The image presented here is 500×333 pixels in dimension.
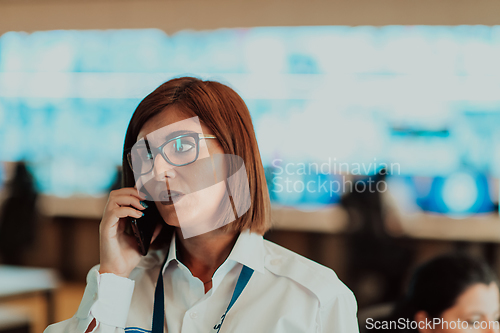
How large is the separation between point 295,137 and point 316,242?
0.53 m

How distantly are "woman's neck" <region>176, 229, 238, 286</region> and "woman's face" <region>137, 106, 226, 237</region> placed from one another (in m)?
0.06

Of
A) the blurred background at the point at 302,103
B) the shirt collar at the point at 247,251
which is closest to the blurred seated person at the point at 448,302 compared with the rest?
the blurred background at the point at 302,103

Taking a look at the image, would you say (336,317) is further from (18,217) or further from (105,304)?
(18,217)

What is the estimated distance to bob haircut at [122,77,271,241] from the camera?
0.94 meters

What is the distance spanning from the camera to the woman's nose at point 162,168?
0.93m

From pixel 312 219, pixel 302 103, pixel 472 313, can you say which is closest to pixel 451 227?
pixel 472 313

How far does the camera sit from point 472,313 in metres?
1.48

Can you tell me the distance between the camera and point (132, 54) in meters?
1.64

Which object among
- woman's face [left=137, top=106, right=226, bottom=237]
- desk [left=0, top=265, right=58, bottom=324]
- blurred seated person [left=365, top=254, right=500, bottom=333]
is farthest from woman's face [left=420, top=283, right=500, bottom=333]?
desk [left=0, top=265, right=58, bottom=324]

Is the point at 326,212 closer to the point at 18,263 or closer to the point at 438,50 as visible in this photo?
the point at 438,50

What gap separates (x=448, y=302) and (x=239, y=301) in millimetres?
954

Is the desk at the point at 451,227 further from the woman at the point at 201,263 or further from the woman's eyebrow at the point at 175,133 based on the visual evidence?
the woman's eyebrow at the point at 175,133

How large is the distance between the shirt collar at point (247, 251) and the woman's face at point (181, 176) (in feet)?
0.35

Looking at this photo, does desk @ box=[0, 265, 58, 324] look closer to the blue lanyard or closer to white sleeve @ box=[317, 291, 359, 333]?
the blue lanyard
